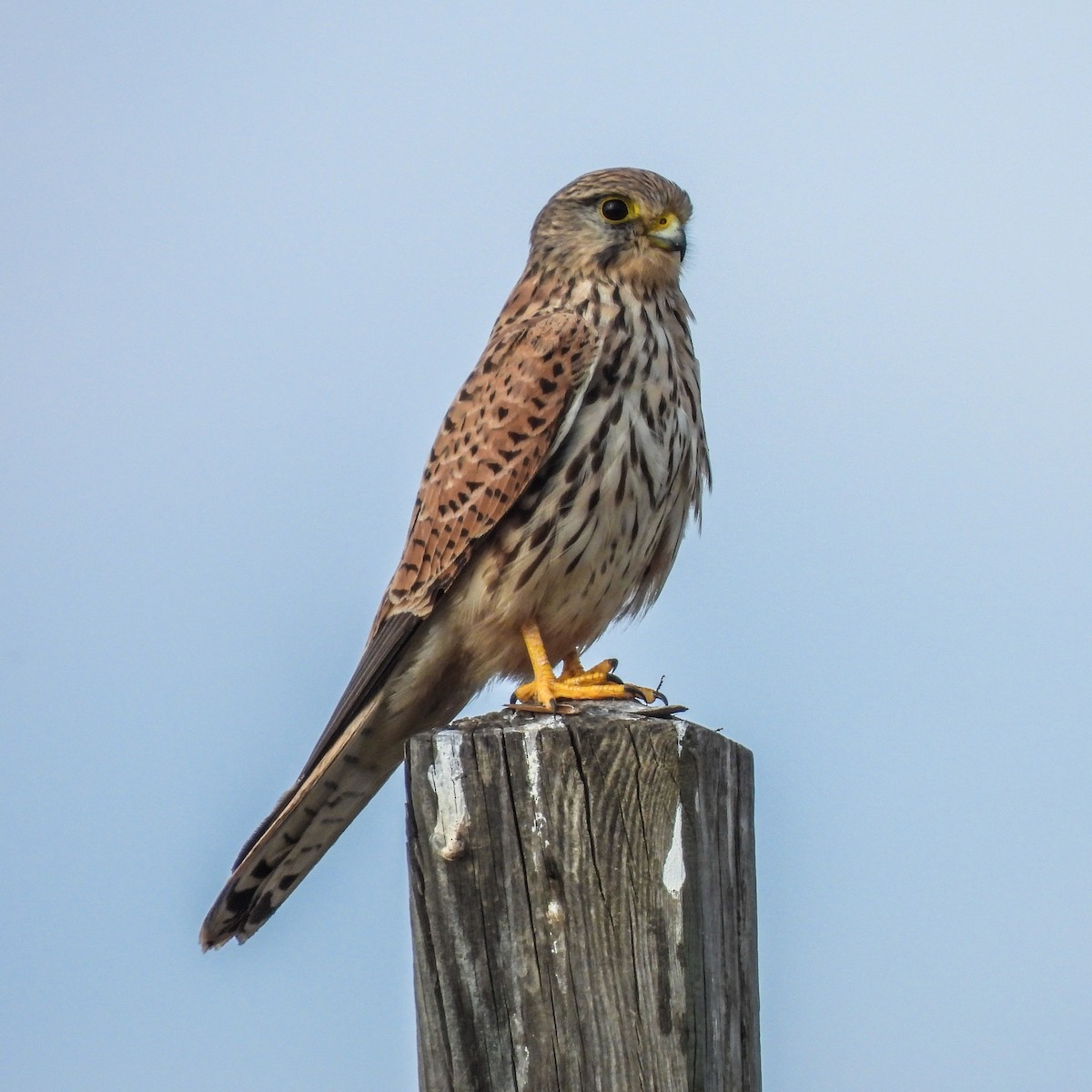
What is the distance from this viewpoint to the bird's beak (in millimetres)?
4680

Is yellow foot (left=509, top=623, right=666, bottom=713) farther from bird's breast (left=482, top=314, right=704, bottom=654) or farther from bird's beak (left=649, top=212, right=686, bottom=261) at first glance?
bird's beak (left=649, top=212, right=686, bottom=261)

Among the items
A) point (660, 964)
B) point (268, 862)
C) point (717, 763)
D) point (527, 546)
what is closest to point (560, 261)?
point (527, 546)

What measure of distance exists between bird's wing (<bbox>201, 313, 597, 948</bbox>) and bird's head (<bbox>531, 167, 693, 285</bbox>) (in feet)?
0.92

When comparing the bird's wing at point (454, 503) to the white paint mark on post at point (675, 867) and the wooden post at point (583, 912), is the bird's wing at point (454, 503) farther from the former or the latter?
the white paint mark on post at point (675, 867)

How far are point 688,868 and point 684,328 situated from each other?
2.50 m

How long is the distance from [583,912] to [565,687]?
1392 mm

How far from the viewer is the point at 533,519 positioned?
4.25m

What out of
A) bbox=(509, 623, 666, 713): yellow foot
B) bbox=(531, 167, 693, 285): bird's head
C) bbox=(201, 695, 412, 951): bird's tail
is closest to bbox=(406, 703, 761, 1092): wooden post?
bbox=(509, 623, 666, 713): yellow foot

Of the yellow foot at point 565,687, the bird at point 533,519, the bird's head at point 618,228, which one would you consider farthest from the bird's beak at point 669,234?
the yellow foot at point 565,687

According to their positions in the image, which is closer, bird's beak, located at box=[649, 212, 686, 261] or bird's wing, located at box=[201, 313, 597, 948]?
bird's wing, located at box=[201, 313, 597, 948]

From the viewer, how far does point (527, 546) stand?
4.23 meters

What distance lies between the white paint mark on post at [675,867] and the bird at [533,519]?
4.95 ft

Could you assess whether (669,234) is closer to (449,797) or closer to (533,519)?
(533,519)

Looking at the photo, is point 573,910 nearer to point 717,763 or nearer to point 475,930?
point 475,930
